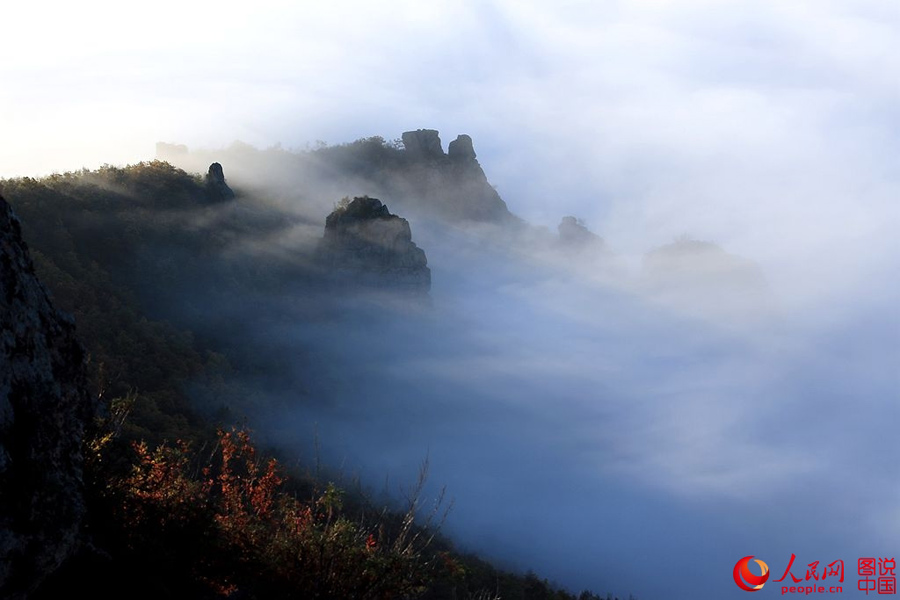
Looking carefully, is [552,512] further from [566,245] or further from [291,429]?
[566,245]

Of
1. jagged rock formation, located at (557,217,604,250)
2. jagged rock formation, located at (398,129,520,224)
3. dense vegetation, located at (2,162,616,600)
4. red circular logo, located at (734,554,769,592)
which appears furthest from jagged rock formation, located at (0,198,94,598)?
jagged rock formation, located at (557,217,604,250)

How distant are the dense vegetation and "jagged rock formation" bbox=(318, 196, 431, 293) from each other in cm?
427

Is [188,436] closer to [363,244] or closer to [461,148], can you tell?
[363,244]

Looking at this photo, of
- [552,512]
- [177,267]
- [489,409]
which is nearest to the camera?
[177,267]

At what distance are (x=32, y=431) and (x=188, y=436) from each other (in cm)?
2312

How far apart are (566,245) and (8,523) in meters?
172

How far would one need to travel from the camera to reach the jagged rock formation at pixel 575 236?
555 feet

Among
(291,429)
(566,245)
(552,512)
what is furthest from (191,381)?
(566,245)

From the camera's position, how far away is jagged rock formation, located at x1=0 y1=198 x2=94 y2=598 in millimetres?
4984

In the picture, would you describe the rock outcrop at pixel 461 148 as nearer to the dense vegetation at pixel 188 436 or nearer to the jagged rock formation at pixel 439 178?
the jagged rock formation at pixel 439 178

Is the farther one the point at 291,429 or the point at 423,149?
the point at 423,149

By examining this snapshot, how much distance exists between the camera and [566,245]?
6811 inches

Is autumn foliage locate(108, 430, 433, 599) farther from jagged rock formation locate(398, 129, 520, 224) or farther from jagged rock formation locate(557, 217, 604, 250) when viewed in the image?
jagged rock formation locate(557, 217, 604, 250)

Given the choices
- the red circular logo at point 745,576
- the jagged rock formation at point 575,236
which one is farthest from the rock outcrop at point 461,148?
the red circular logo at point 745,576
